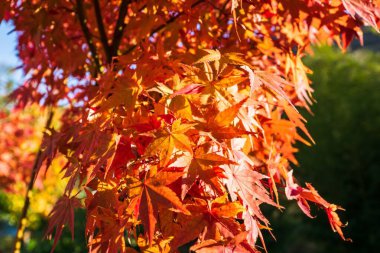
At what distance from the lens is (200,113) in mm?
1236

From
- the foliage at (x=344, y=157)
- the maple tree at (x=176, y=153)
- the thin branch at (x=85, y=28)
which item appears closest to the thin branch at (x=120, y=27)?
the thin branch at (x=85, y=28)

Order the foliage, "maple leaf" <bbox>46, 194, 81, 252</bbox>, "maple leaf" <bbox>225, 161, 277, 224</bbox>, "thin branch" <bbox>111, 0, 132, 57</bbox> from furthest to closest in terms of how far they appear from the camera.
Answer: the foliage, "thin branch" <bbox>111, 0, 132, 57</bbox>, "maple leaf" <bbox>46, 194, 81, 252</bbox>, "maple leaf" <bbox>225, 161, 277, 224</bbox>

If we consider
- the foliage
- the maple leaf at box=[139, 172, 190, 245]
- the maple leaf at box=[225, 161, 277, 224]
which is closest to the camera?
the maple leaf at box=[139, 172, 190, 245]

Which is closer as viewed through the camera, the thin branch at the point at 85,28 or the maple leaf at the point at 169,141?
the maple leaf at the point at 169,141

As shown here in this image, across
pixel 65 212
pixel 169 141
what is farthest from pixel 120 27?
pixel 169 141

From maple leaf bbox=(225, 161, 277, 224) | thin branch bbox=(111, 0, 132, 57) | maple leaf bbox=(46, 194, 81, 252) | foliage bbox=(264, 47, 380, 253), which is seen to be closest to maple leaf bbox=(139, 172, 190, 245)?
maple leaf bbox=(225, 161, 277, 224)

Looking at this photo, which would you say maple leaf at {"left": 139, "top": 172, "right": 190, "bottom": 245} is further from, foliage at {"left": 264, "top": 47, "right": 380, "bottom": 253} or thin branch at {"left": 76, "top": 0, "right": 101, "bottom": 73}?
foliage at {"left": 264, "top": 47, "right": 380, "bottom": 253}

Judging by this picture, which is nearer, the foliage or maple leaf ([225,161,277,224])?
maple leaf ([225,161,277,224])

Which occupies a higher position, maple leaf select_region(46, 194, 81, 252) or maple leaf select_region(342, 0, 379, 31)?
maple leaf select_region(342, 0, 379, 31)

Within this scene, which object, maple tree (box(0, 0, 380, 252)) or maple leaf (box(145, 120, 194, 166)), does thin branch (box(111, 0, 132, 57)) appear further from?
maple leaf (box(145, 120, 194, 166))

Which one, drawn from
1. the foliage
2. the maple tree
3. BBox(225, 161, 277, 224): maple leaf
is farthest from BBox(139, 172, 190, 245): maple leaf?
the foliage

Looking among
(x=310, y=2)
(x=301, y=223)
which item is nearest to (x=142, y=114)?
(x=310, y=2)

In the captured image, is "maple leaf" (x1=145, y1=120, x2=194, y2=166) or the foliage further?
the foliage

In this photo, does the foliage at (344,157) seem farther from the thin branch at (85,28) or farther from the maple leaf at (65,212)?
the maple leaf at (65,212)
